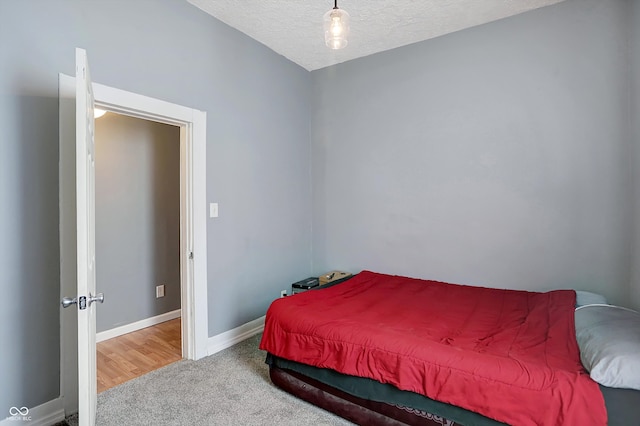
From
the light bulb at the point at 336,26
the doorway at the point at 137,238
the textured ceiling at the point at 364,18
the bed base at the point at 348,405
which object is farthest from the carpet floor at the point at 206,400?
the textured ceiling at the point at 364,18

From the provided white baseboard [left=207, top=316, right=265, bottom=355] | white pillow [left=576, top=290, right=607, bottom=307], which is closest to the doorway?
white baseboard [left=207, top=316, right=265, bottom=355]

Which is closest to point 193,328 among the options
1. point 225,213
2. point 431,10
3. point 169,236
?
point 225,213

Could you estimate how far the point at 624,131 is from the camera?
2.35 m

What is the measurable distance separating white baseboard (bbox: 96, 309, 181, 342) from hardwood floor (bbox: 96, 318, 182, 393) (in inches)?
1.7

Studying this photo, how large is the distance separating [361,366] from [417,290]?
1174mm

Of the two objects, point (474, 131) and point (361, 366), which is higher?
point (474, 131)

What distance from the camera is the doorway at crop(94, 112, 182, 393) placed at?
3.13 meters

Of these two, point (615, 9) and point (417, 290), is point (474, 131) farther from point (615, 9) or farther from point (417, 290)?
point (417, 290)

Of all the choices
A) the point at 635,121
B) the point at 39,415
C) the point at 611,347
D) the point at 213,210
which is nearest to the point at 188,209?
the point at 213,210

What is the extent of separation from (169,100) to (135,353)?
6.80 feet

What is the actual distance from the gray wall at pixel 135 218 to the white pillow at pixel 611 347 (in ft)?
11.7

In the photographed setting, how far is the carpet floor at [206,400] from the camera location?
195 cm

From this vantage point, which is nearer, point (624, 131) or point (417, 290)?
point (624, 131)

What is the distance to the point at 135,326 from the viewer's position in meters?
3.35
